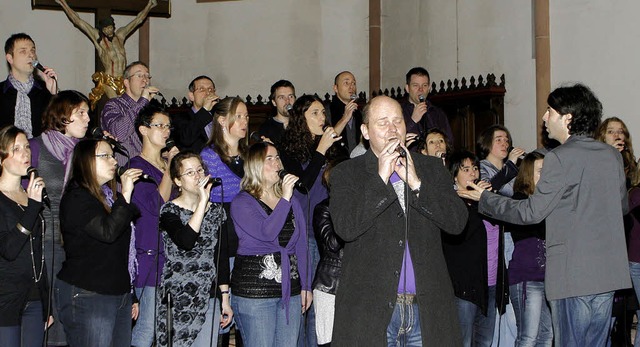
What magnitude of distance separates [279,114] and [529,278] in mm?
2400

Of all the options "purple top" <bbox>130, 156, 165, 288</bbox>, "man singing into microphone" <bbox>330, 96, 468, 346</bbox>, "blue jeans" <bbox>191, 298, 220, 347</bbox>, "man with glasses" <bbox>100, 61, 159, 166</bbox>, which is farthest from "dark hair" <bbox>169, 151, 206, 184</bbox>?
"man singing into microphone" <bbox>330, 96, 468, 346</bbox>

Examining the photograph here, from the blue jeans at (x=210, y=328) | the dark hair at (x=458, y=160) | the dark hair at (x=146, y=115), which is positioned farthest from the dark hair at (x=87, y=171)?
the dark hair at (x=458, y=160)

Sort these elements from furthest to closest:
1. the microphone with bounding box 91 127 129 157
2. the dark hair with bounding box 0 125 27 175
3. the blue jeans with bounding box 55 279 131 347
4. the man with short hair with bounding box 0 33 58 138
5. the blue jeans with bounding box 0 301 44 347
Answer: the man with short hair with bounding box 0 33 58 138
the microphone with bounding box 91 127 129 157
the dark hair with bounding box 0 125 27 175
the blue jeans with bounding box 55 279 131 347
the blue jeans with bounding box 0 301 44 347

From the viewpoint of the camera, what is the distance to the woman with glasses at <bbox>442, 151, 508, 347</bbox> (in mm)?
5836

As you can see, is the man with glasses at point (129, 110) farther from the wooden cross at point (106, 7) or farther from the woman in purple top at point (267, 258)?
the wooden cross at point (106, 7)

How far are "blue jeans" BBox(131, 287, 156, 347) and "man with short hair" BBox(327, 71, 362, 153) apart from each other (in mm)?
2132

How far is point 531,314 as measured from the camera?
237 inches

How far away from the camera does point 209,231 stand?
17.8 feet

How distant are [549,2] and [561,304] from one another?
5.73 meters

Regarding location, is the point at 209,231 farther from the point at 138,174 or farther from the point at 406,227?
the point at 406,227

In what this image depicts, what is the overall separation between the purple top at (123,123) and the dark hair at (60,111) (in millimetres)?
863

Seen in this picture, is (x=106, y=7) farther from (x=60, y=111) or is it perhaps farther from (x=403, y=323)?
(x=403, y=323)

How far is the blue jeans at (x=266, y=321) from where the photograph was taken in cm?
525

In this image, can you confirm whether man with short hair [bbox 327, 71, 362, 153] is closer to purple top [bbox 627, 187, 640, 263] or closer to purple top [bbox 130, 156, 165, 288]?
purple top [bbox 130, 156, 165, 288]
